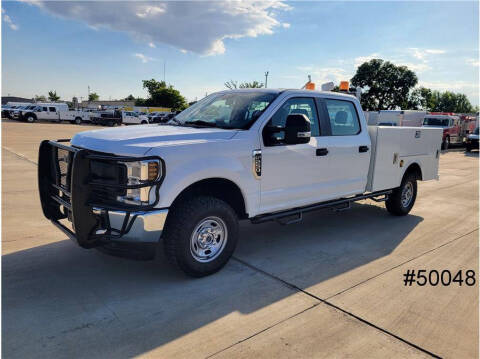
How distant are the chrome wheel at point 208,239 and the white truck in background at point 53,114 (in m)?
40.4

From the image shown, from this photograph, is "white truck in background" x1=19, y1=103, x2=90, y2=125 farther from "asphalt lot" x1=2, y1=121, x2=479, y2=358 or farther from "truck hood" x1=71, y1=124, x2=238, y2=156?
"truck hood" x1=71, y1=124, x2=238, y2=156

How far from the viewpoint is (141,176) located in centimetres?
319

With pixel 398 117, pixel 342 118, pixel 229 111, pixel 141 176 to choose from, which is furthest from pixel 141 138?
pixel 398 117

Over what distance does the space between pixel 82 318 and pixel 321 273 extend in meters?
2.34

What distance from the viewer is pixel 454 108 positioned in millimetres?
87750

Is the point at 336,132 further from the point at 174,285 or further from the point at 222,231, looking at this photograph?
the point at 174,285

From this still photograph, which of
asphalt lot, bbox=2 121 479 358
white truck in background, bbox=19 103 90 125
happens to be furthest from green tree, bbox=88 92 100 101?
asphalt lot, bbox=2 121 479 358

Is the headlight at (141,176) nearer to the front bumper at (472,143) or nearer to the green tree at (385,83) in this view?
the front bumper at (472,143)

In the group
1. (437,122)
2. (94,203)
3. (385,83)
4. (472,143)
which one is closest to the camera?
(94,203)

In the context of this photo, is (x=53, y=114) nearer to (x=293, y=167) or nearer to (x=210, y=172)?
(x=293, y=167)

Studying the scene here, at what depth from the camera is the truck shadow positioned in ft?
9.00

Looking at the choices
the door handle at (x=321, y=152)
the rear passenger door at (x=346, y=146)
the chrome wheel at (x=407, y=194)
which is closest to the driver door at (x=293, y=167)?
the door handle at (x=321, y=152)

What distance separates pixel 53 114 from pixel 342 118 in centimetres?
4183

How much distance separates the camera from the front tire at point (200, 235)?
347 centimetres
